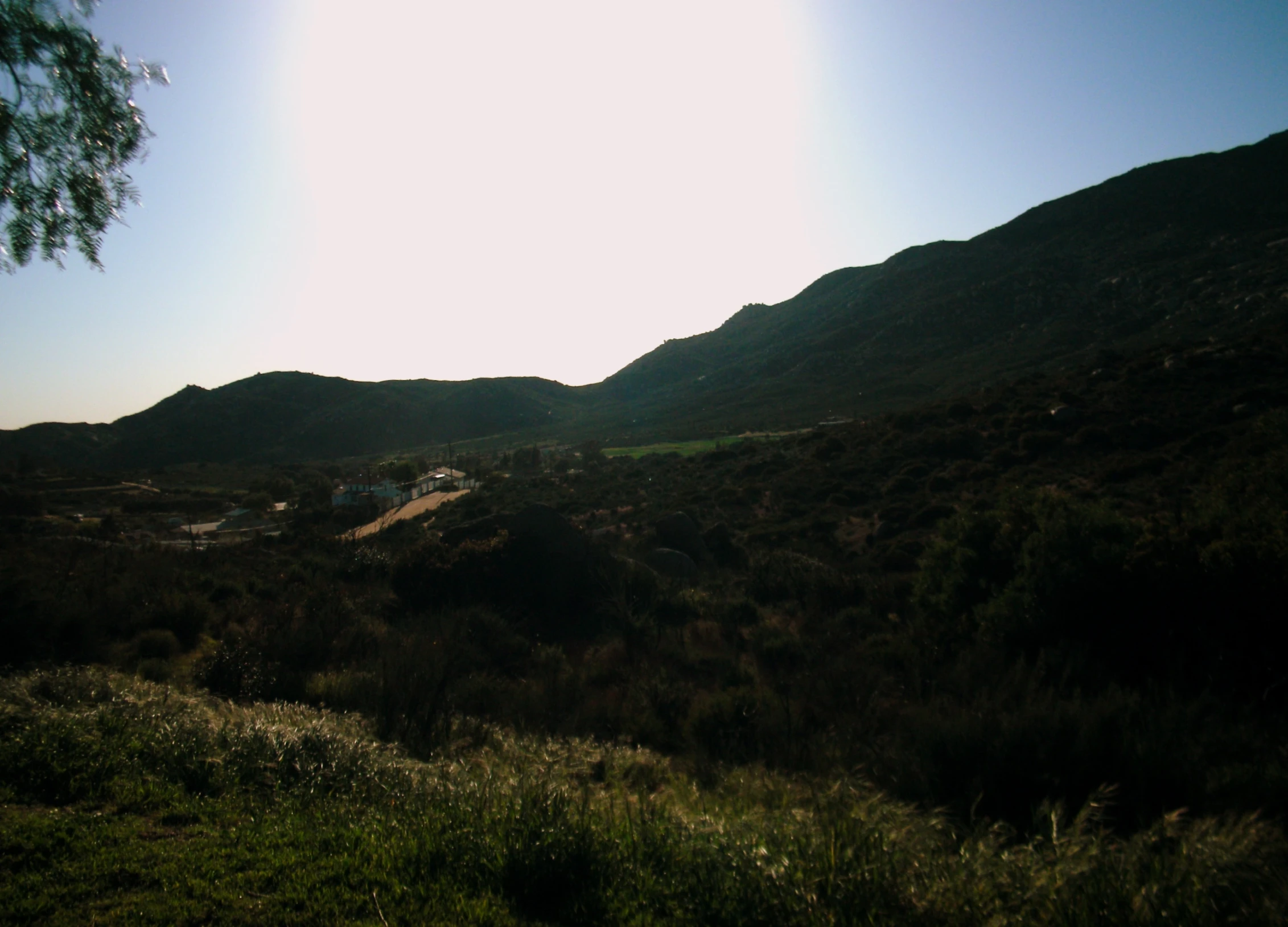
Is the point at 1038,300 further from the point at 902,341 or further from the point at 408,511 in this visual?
the point at 408,511

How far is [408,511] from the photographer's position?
43.2m

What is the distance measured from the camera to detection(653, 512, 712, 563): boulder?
81.3 feet

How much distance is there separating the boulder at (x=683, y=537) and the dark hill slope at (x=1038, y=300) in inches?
1469

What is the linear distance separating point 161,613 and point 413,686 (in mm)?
7205

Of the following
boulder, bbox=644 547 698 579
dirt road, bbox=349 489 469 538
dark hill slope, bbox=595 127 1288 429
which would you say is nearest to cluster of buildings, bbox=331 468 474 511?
dirt road, bbox=349 489 469 538

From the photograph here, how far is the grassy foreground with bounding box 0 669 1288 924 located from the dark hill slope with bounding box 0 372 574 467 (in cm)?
9548

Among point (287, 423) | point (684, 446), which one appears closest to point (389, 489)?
point (684, 446)

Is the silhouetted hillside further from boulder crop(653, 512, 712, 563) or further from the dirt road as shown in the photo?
boulder crop(653, 512, 712, 563)

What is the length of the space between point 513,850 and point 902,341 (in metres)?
85.4

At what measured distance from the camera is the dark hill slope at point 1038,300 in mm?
58062

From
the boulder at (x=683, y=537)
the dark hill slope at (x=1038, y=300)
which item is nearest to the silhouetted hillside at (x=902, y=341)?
the dark hill slope at (x=1038, y=300)

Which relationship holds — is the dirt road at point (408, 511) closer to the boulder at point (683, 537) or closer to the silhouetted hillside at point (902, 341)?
the boulder at point (683, 537)

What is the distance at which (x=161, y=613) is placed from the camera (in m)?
A: 13.4

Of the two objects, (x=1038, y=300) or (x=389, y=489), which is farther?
(x=1038, y=300)
